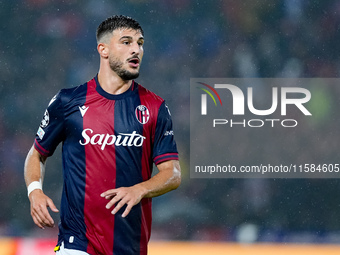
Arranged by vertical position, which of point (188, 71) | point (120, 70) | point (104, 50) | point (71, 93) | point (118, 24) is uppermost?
point (188, 71)

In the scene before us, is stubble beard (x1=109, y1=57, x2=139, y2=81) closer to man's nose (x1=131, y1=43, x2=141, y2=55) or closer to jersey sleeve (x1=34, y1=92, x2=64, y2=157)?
man's nose (x1=131, y1=43, x2=141, y2=55)

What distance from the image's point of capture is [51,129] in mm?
3133

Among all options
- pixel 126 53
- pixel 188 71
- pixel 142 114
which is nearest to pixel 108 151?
pixel 142 114

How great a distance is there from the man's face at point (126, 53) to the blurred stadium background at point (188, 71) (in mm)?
3712

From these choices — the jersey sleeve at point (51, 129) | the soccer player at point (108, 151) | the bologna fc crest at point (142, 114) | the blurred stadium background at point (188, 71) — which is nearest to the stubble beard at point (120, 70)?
the soccer player at point (108, 151)

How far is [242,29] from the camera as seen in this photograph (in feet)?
22.7

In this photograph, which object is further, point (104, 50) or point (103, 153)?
point (104, 50)

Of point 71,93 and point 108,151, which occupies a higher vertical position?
point 71,93

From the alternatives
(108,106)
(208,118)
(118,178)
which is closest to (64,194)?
(118,178)

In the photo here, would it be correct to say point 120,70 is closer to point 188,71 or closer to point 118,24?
point 118,24

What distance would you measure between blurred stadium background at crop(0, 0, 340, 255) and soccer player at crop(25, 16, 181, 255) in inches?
146

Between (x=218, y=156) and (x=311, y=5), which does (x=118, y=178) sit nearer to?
(x=218, y=156)

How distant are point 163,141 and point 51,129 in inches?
22.5

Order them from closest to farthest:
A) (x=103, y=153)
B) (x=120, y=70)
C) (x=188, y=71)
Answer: (x=103, y=153), (x=120, y=70), (x=188, y=71)
